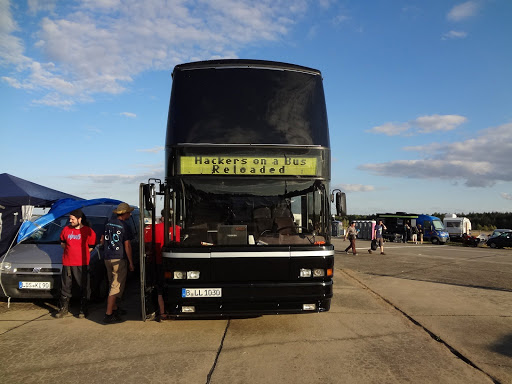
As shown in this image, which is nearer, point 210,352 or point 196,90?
point 210,352

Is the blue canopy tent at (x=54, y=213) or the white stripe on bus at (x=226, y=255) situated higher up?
the blue canopy tent at (x=54, y=213)

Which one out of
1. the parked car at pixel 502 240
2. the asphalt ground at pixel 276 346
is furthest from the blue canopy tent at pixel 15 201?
the parked car at pixel 502 240

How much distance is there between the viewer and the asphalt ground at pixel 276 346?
14.6ft

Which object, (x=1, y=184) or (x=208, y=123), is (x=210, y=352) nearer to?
(x=208, y=123)

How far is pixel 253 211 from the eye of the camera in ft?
20.5

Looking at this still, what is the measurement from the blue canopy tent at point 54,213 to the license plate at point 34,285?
1.24m

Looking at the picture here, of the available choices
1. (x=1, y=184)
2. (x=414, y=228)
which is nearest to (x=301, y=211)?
(x=1, y=184)

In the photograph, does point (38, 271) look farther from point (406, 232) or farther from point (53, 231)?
point (406, 232)

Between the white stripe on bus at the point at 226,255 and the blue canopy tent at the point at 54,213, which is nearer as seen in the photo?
the white stripe on bus at the point at 226,255

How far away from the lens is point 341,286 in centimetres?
1040

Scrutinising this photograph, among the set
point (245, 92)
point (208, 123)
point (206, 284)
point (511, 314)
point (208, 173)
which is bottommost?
point (511, 314)

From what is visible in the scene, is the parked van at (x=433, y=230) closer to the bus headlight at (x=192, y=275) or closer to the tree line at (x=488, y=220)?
the tree line at (x=488, y=220)

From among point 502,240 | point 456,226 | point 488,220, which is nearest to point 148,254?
point 502,240

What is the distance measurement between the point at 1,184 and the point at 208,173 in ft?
20.8
